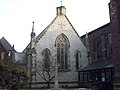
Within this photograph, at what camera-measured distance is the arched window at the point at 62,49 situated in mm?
49281

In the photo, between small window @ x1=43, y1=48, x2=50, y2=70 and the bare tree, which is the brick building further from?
small window @ x1=43, y1=48, x2=50, y2=70

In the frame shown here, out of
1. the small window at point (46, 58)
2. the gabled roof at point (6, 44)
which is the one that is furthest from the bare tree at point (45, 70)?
the gabled roof at point (6, 44)

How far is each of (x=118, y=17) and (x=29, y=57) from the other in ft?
68.6

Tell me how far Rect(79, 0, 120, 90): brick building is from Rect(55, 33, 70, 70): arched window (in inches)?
146

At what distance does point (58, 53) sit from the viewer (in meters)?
49.4

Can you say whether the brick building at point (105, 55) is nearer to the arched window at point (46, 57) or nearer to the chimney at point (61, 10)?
the arched window at point (46, 57)

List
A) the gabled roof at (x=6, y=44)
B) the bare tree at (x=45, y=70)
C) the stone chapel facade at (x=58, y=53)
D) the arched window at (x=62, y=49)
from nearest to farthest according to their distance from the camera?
the bare tree at (x=45, y=70), the stone chapel facade at (x=58, y=53), the arched window at (x=62, y=49), the gabled roof at (x=6, y=44)

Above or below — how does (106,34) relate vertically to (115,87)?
above

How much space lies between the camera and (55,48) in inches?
1930

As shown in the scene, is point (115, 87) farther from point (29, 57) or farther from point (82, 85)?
point (29, 57)

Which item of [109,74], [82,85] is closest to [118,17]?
[109,74]

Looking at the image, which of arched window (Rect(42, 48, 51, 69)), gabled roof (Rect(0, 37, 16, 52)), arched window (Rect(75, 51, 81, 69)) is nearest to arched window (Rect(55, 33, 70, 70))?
arched window (Rect(75, 51, 81, 69))

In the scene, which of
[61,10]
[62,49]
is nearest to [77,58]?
[62,49]

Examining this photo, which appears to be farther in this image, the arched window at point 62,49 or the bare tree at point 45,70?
the arched window at point 62,49
